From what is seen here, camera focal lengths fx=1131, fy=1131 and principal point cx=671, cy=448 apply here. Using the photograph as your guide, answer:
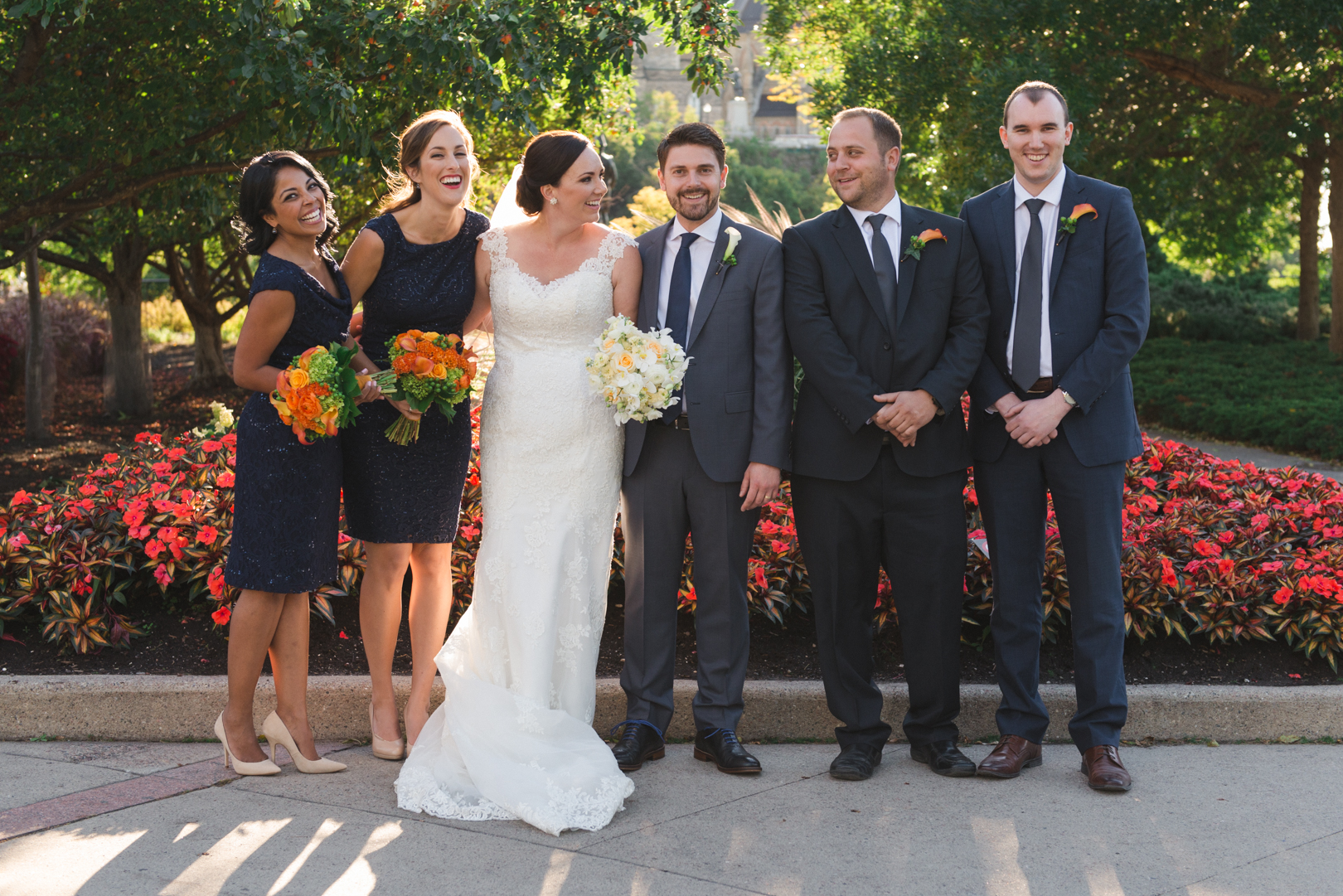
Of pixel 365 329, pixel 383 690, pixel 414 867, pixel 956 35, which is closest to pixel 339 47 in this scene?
pixel 365 329

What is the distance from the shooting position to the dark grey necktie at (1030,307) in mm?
4051

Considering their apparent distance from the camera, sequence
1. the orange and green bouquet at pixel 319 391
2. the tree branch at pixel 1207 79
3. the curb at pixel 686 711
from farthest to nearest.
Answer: the tree branch at pixel 1207 79
the curb at pixel 686 711
the orange and green bouquet at pixel 319 391

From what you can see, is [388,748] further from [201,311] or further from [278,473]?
[201,311]

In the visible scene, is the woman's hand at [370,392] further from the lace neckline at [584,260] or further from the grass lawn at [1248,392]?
the grass lawn at [1248,392]

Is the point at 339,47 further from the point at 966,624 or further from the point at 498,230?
the point at 966,624

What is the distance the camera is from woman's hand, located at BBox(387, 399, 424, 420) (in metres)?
3.95

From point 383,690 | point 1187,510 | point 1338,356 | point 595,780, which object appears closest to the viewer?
point 595,780

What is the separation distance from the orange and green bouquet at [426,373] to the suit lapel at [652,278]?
0.70m

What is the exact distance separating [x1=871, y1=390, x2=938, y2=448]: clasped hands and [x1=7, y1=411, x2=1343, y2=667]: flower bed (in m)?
0.96

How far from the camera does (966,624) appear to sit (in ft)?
17.0

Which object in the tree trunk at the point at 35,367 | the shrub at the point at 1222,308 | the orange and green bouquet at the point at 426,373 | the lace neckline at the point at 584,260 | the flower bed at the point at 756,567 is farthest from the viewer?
the shrub at the point at 1222,308

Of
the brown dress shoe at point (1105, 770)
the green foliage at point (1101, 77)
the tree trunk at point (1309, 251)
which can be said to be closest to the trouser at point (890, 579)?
the brown dress shoe at point (1105, 770)

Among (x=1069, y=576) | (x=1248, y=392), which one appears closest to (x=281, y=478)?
(x=1069, y=576)

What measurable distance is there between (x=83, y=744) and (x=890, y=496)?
329cm
